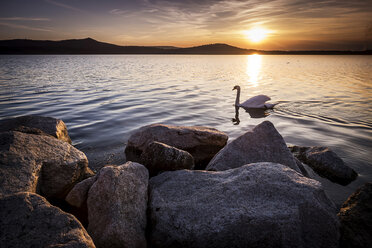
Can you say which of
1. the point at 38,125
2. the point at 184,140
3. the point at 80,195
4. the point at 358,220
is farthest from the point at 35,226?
the point at 38,125

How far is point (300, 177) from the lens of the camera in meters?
3.40

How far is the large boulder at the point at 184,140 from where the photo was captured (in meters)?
5.52

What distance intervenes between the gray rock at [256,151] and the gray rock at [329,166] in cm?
150

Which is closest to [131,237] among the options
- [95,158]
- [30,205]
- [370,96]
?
[30,205]

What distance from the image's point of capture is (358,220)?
2.97 m

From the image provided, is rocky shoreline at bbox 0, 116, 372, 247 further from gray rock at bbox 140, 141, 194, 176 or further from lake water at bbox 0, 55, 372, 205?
lake water at bbox 0, 55, 372, 205

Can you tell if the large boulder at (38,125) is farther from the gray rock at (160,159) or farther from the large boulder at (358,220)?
the large boulder at (358,220)

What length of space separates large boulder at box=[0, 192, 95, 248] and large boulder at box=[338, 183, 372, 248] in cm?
324

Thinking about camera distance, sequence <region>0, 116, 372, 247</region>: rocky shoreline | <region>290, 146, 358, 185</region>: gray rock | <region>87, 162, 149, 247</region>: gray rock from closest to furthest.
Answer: <region>0, 116, 372, 247</region>: rocky shoreline < <region>87, 162, 149, 247</region>: gray rock < <region>290, 146, 358, 185</region>: gray rock

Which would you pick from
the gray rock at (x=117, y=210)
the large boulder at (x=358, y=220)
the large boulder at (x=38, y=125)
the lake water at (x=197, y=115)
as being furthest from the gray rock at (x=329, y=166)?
the large boulder at (x=38, y=125)

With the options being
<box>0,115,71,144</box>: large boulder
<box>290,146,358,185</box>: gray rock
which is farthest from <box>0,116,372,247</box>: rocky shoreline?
<box>290,146,358,185</box>: gray rock

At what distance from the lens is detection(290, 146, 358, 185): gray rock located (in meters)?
5.23

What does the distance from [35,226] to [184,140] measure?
3811mm

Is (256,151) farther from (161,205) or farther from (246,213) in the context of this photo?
(161,205)
